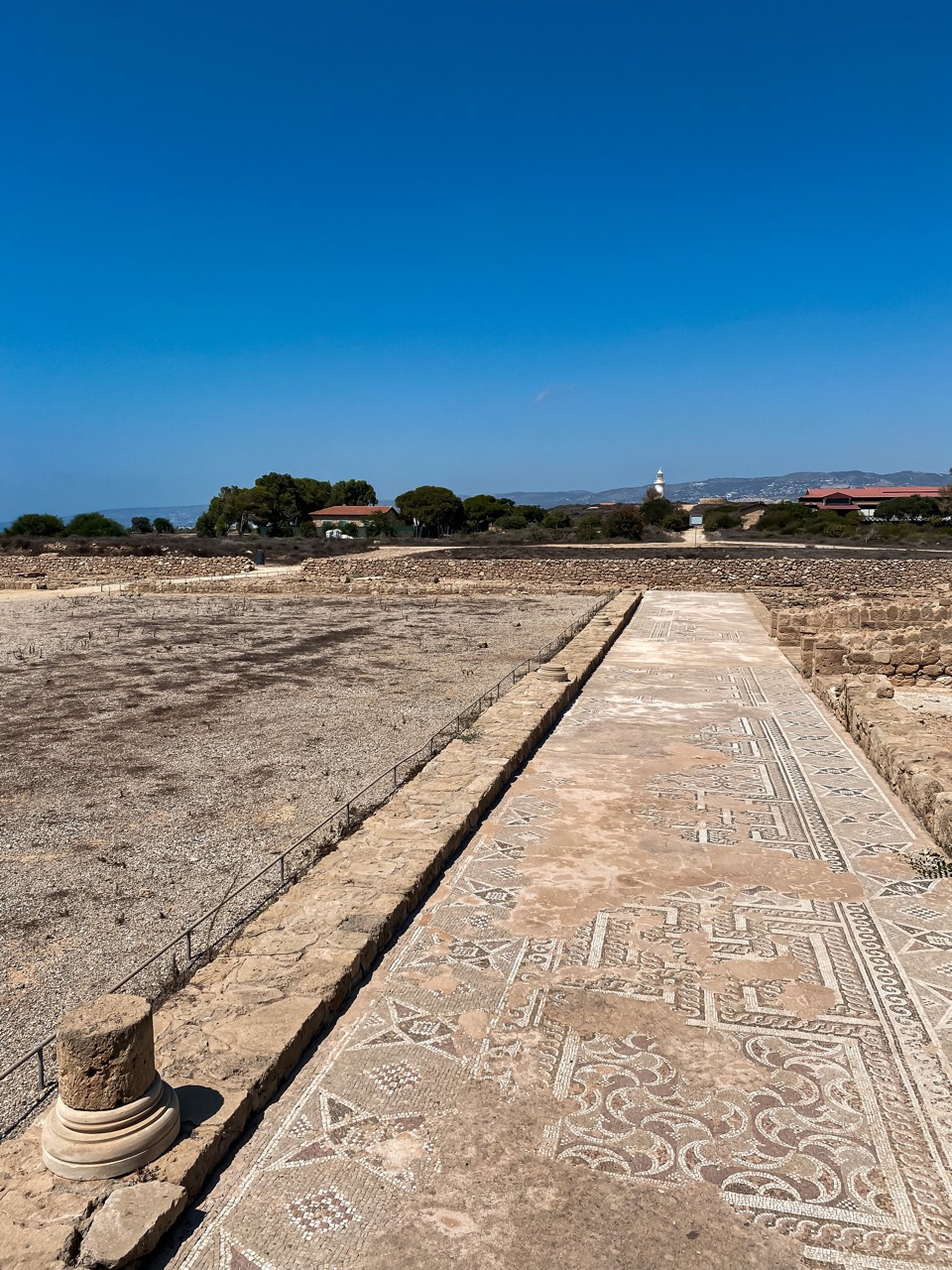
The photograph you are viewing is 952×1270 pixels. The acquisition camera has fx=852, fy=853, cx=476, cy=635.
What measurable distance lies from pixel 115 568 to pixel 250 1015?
37627 mm

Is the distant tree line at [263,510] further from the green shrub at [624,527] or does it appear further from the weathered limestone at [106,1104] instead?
the weathered limestone at [106,1104]

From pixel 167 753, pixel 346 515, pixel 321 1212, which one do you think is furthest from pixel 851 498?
pixel 321 1212

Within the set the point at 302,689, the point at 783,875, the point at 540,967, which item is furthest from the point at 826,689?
the point at 540,967

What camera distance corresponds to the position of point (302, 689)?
42.1 feet

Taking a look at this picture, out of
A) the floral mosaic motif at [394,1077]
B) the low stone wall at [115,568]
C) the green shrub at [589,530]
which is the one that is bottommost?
the floral mosaic motif at [394,1077]

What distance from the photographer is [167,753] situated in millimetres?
9211

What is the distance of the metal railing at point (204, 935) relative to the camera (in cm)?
358

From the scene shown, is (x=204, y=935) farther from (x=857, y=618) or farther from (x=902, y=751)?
(x=857, y=618)

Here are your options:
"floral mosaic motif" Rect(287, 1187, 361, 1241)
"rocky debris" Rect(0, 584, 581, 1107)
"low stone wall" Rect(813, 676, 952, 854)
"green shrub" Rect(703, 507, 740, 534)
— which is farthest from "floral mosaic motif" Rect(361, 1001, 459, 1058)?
"green shrub" Rect(703, 507, 740, 534)

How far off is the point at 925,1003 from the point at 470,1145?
2.40 metres

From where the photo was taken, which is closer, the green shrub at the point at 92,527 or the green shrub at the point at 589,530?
the green shrub at the point at 589,530

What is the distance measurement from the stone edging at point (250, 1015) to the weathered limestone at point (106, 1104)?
58 millimetres

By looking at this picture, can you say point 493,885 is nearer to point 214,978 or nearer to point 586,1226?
point 214,978

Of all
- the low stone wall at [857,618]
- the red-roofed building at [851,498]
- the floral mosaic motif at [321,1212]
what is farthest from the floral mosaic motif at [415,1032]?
the red-roofed building at [851,498]
